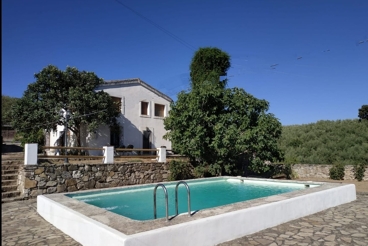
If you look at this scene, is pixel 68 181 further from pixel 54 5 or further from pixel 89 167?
pixel 54 5

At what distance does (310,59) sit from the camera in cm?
1186

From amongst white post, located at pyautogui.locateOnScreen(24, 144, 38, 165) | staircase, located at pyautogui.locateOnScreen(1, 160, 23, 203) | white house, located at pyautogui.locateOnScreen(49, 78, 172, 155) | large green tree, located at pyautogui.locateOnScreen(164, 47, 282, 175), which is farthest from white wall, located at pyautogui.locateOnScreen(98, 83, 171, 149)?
white post, located at pyautogui.locateOnScreen(24, 144, 38, 165)

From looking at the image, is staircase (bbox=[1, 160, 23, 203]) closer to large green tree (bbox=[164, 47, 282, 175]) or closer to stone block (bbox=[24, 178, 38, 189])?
stone block (bbox=[24, 178, 38, 189])

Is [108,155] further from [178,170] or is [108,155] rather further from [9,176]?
[9,176]

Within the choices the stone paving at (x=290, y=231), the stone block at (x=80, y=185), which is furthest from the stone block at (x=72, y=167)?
the stone paving at (x=290, y=231)

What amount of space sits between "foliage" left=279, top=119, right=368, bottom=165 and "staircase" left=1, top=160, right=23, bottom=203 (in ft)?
50.4

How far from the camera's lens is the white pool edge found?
4.44 m

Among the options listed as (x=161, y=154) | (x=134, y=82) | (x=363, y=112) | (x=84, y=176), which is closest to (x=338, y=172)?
(x=161, y=154)

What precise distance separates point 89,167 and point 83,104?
602cm

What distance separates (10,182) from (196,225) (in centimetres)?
902

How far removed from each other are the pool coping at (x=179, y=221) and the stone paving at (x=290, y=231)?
17cm

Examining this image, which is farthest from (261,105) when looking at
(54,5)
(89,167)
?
(54,5)

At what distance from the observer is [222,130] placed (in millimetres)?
14375

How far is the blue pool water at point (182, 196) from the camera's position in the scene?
8250mm
